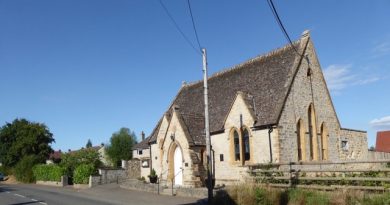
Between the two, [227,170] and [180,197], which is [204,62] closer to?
[180,197]

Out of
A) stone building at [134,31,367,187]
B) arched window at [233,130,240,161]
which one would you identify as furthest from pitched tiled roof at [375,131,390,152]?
arched window at [233,130,240,161]

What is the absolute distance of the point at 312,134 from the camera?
82.8ft

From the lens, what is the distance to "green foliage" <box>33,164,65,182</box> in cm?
3916

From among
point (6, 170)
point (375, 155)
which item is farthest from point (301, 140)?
point (6, 170)

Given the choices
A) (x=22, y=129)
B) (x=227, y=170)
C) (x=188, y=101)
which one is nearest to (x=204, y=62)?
(x=227, y=170)

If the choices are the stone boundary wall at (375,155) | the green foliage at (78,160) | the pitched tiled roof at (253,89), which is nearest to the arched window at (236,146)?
the pitched tiled roof at (253,89)

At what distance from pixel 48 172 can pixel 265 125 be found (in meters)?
27.2

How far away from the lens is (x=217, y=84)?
3145 centimetres

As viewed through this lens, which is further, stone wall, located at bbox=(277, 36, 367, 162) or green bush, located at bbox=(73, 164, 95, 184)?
green bush, located at bbox=(73, 164, 95, 184)

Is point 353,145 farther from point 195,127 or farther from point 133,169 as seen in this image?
point 133,169

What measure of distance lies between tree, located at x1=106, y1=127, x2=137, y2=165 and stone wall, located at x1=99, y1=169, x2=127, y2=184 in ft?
119

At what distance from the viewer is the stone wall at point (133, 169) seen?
35250 millimetres

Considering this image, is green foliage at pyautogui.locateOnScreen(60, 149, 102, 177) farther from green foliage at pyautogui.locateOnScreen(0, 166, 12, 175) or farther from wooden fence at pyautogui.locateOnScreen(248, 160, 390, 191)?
wooden fence at pyautogui.locateOnScreen(248, 160, 390, 191)

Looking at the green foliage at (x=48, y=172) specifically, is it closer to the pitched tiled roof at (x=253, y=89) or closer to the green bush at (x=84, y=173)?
the green bush at (x=84, y=173)
